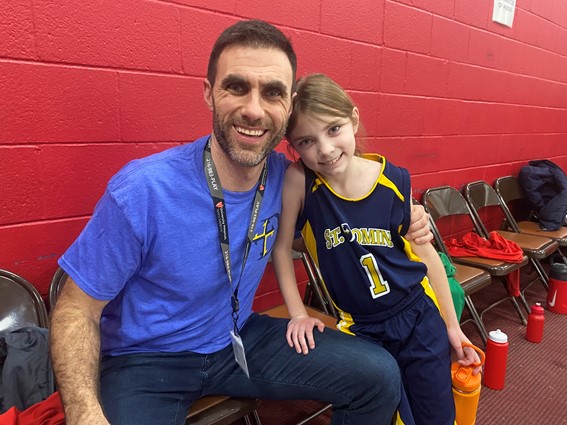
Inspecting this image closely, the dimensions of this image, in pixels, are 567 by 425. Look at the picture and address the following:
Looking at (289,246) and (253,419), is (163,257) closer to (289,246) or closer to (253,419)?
(289,246)

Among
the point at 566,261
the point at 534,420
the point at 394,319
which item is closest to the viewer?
the point at 394,319

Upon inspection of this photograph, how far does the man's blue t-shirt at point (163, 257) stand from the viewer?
1089 mm

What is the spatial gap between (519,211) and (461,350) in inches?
117

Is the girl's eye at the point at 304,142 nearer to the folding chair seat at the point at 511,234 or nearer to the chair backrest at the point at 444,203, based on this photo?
the chair backrest at the point at 444,203

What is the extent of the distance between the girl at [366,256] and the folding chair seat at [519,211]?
2.21m

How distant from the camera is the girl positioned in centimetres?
137

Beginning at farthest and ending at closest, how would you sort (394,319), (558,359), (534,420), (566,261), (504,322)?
1. (566,261)
2. (504,322)
3. (558,359)
4. (534,420)
5. (394,319)

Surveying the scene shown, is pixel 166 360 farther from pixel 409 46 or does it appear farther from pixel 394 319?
pixel 409 46

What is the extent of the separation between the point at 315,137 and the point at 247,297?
0.57 m

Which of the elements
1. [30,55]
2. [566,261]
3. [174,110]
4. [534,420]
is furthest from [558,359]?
[30,55]

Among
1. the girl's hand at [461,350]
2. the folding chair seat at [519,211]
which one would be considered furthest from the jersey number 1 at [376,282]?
the folding chair seat at [519,211]

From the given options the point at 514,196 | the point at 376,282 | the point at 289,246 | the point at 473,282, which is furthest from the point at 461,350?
the point at 514,196

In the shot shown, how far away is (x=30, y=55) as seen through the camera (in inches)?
51.7

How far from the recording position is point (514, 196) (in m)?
3.69
